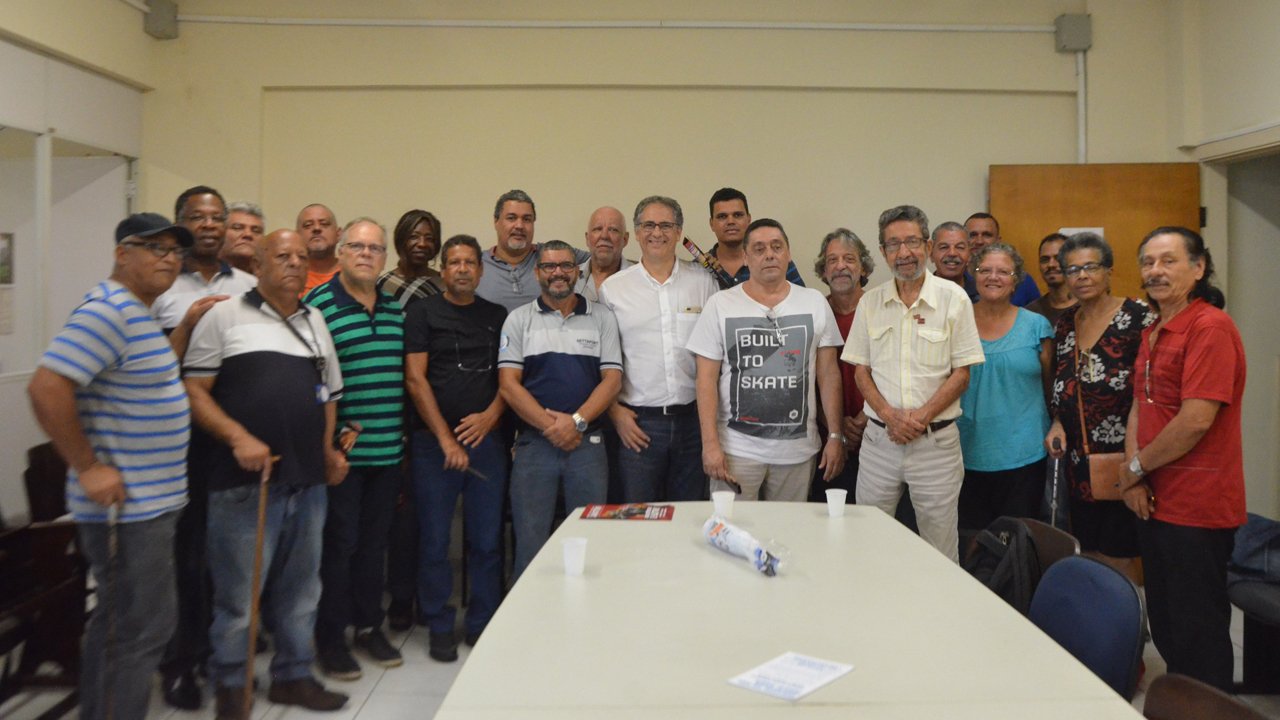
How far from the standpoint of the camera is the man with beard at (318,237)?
3820 millimetres

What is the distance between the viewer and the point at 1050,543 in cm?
224

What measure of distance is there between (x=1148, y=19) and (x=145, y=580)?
600 centimetres

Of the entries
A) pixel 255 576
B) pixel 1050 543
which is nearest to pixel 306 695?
pixel 255 576

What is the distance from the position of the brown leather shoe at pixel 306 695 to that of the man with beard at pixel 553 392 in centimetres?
84

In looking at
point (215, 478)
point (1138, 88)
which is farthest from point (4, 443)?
point (1138, 88)

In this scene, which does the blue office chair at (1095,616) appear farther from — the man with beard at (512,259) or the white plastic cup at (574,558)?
the man with beard at (512,259)

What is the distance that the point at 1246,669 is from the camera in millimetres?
3092

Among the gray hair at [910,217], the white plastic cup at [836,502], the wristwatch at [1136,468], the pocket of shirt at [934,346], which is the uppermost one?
the gray hair at [910,217]

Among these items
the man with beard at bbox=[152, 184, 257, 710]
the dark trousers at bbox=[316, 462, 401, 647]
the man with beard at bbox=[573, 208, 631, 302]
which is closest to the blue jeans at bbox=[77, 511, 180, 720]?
the man with beard at bbox=[152, 184, 257, 710]

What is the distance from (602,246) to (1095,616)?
8.60 ft

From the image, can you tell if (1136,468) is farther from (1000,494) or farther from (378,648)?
(378,648)

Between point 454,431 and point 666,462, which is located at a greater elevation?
point 454,431

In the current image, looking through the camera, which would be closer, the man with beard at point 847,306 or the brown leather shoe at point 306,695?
the brown leather shoe at point 306,695

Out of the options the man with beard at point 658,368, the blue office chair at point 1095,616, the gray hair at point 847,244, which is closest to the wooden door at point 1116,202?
the gray hair at point 847,244
